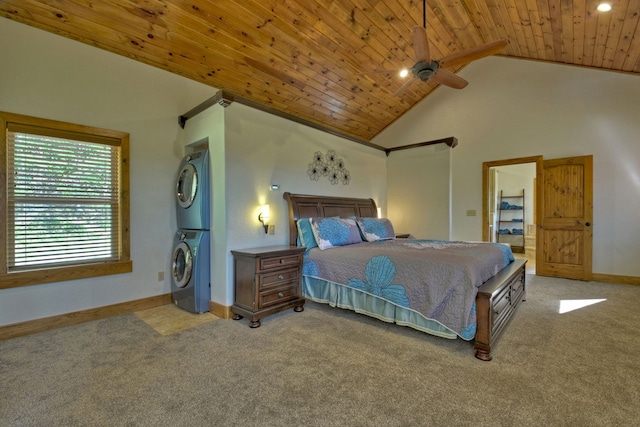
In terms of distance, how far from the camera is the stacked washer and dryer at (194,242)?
133 inches

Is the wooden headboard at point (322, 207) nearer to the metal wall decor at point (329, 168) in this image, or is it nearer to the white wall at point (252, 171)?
the white wall at point (252, 171)

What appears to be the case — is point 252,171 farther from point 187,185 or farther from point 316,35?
point 316,35

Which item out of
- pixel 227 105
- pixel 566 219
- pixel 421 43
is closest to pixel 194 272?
pixel 227 105

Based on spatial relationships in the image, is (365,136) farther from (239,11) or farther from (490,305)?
(490,305)

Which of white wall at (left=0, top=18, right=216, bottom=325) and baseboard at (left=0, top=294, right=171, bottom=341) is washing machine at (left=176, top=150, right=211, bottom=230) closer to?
white wall at (left=0, top=18, right=216, bottom=325)

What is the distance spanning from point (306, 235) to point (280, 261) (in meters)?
0.65

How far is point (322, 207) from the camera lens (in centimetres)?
451

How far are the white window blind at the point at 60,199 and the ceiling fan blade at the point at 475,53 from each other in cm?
381

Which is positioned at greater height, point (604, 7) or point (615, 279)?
point (604, 7)

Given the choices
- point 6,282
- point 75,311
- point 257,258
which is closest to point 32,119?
point 6,282

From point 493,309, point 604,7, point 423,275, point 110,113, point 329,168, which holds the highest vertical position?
point 604,7

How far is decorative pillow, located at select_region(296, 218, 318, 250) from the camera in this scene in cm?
377

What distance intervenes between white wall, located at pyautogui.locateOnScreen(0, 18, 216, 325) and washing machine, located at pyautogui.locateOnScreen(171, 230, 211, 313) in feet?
1.29

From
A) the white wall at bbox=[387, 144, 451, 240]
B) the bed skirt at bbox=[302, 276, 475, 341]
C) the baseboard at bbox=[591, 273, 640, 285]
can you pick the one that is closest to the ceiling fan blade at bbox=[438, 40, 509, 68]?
the bed skirt at bbox=[302, 276, 475, 341]
